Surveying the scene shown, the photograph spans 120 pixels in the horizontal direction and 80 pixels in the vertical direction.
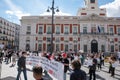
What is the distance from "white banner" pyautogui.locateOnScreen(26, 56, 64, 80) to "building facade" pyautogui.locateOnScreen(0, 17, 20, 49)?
1975 inches

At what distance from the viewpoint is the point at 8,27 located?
7631 cm

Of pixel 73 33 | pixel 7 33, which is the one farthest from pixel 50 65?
pixel 7 33

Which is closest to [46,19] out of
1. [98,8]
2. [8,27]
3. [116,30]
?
[98,8]

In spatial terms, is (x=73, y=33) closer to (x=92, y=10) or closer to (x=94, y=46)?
(x=94, y=46)

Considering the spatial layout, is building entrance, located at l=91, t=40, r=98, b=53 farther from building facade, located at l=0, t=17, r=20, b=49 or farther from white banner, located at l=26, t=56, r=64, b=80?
white banner, located at l=26, t=56, r=64, b=80

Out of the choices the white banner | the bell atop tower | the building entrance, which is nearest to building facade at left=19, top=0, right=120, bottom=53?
the building entrance

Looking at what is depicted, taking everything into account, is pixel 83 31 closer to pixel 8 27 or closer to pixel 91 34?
pixel 91 34

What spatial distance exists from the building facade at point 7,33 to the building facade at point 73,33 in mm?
16553

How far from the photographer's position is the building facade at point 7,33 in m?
69.4

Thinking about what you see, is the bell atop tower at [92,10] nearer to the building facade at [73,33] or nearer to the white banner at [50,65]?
the building facade at [73,33]

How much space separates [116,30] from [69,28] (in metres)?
11.7

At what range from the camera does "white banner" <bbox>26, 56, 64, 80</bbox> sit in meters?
9.59

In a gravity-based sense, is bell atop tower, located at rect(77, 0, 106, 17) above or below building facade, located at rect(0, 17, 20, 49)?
above

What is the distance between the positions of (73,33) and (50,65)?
4087cm
